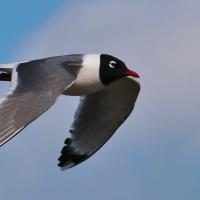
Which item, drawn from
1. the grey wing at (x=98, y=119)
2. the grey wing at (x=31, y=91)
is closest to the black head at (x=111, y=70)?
the grey wing at (x=98, y=119)

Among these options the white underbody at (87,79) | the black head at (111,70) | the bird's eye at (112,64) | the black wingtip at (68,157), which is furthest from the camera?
the black wingtip at (68,157)

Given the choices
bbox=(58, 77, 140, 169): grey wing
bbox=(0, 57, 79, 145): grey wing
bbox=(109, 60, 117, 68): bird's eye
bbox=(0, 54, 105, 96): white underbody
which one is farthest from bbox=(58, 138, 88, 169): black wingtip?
bbox=(0, 57, 79, 145): grey wing

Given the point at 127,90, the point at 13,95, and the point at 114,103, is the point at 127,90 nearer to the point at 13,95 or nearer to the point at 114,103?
the point at 114,103

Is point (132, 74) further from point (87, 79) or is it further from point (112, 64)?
point (87, 79)

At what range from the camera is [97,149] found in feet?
38.4

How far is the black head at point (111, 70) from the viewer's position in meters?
11.5

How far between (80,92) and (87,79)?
18cm

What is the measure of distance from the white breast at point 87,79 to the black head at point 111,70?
73 mm

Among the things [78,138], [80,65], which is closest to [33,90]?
[80,65]

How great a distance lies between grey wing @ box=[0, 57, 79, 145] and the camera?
28.2 ft

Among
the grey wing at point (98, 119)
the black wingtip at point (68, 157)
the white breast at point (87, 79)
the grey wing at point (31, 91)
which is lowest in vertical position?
the black wingtip at point (68, 157)

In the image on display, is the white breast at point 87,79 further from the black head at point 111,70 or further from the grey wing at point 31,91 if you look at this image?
the grey wing at point 31,91

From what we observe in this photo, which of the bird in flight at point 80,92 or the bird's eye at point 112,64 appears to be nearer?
the bird in flight at point 80,92

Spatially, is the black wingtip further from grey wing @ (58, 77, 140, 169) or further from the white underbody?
the white underbody
